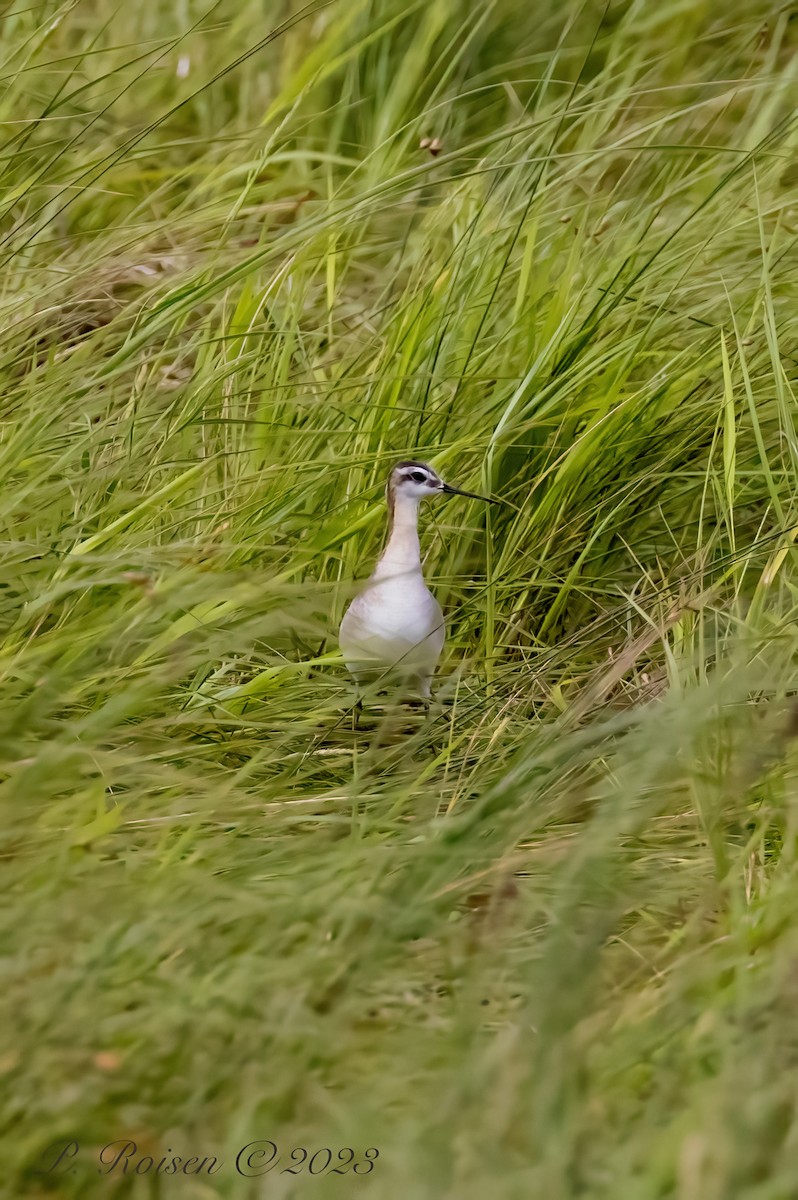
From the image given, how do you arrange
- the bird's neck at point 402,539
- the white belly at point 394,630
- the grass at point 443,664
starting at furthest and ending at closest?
1. the bird's neck at point 402,539
2. the white belly at point 394,630
3. the grass at point 443,664

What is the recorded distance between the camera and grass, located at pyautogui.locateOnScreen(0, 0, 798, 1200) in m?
1.99

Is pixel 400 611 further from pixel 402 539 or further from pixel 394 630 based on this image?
pixel 402 539

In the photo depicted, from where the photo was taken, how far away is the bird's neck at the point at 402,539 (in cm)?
354

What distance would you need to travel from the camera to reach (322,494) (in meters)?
3.73

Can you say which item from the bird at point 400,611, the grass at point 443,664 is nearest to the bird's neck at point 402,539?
the bird at point 400,611

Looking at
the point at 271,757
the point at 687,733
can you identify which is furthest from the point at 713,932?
the point at 271,757

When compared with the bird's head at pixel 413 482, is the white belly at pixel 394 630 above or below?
below

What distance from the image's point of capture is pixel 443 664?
3.63 meters

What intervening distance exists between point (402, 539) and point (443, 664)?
0.32 metres

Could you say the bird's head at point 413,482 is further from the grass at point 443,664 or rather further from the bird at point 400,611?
the grass at point 443,664

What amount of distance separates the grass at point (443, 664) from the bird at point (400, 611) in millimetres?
89

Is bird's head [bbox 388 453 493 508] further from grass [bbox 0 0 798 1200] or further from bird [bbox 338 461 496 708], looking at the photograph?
grass [bbox 0 0 798 1200]

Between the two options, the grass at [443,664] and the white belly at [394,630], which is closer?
the grass at [443,664]

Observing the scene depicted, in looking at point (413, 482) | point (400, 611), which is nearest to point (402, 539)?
point (413, 482)
